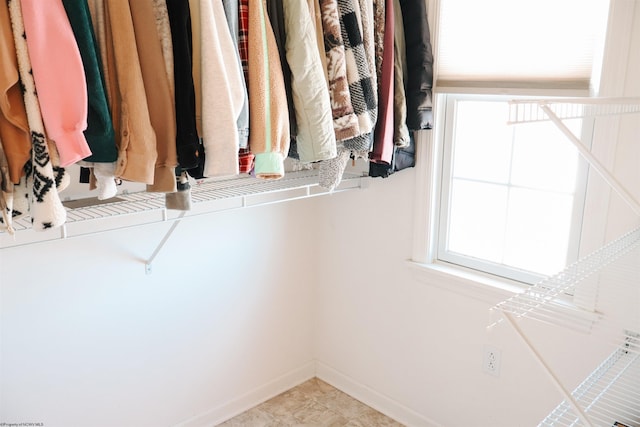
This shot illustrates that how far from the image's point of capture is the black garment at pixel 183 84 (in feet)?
4.16

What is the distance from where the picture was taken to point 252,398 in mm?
2465

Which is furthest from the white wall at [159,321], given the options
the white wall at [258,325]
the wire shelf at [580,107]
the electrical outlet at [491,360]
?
the wire shelf at [580,107]

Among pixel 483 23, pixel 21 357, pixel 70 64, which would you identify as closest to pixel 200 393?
pixel 21 357

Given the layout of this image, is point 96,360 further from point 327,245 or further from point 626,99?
point 626,99

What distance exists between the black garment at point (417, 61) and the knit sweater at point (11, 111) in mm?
1293

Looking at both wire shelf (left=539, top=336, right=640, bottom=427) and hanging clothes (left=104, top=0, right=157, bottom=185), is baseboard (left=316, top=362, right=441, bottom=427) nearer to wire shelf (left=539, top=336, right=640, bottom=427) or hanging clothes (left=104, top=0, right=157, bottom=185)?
wire shelf (left=539, top=336, right=640, bottom=427)

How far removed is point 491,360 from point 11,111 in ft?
5.87

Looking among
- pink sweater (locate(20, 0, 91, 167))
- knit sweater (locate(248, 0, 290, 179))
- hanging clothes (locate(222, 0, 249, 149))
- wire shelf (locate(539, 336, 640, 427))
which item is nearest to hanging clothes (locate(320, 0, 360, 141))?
knit sweater (locate(248, 0, 290, 179))

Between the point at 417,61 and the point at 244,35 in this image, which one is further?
the point at 417,61

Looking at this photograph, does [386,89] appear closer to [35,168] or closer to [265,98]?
[265,98]

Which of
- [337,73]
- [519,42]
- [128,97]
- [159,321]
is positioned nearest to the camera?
[128,97]

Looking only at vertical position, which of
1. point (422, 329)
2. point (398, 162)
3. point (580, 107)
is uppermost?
point (580, 107)

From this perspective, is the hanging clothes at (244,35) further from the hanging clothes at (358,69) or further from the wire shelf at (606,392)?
the wire shelf at (606,392)

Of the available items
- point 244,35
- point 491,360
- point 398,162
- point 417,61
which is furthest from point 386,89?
point 491,360
